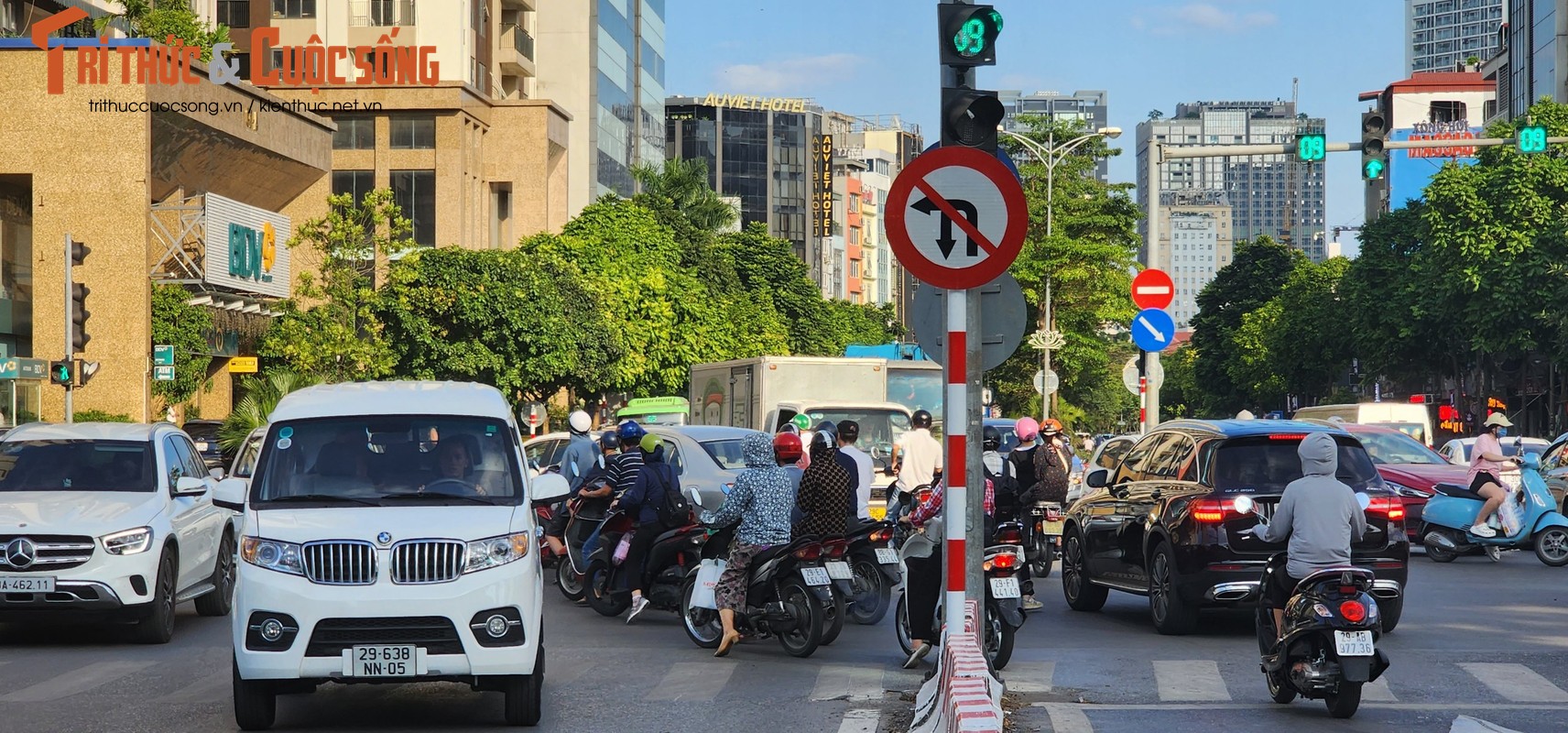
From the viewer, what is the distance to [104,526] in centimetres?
1316

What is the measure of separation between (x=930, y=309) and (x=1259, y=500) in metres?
4.28

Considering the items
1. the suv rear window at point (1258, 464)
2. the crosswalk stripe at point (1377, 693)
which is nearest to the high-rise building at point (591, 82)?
the suv rear window at point (1258, 464)

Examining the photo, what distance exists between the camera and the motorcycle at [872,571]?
554 inches

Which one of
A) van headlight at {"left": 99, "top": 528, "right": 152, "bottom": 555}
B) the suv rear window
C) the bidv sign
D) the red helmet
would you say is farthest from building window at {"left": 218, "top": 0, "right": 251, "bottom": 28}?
the suv rear window

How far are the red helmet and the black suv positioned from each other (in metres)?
2.88

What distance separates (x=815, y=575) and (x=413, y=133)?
56.6 m

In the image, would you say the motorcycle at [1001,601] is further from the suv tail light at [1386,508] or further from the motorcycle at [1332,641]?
the suv tail light at [1386,508]

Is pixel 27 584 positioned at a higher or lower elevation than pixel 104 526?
lower

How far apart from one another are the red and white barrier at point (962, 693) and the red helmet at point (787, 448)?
3294mm

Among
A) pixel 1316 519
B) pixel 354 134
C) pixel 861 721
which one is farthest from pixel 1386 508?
pixel 354 134

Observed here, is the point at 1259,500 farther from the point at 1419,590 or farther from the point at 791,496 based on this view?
the point at 1419,590

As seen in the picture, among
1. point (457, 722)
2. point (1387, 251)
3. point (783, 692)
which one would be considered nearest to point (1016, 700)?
point (783, 692)

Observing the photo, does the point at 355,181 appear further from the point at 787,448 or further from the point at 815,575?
the point at 815,575

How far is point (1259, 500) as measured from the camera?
13.3 m
